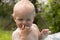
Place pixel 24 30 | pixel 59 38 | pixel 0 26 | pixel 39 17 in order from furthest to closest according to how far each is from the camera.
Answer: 1. pixel 0 26
2. pixel 39 17
3. pixel 59 38
4. pixel 24 30

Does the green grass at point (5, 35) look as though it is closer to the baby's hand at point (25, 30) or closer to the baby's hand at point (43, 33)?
the baby's hand at point (43, 33)

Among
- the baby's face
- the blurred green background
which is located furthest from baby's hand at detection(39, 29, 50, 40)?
the blurred green background

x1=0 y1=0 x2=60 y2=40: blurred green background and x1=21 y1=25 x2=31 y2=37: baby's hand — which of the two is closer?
x1=21 y1=25 x2=31 y2=37: baby's hand

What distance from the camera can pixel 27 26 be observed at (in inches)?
84.9

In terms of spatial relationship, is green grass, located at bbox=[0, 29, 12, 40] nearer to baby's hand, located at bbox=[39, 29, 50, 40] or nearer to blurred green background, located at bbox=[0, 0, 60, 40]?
blurred green background, located at bbox=[0, 0, 60, 40]

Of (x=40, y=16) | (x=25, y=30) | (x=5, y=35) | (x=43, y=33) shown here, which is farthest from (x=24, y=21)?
(x=5, y=35)

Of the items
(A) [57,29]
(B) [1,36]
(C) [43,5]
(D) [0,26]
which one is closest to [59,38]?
(A) [57,29]

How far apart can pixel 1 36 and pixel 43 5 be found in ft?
5.07

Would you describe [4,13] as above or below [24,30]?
below

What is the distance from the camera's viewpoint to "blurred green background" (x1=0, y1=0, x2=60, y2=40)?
18.4 ft

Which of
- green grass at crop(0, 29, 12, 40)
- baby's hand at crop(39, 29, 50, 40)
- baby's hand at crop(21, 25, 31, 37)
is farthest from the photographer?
green grass at crop(0, 29, 12, 40)

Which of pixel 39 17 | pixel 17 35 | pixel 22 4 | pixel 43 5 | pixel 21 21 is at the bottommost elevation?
pixel 39 17

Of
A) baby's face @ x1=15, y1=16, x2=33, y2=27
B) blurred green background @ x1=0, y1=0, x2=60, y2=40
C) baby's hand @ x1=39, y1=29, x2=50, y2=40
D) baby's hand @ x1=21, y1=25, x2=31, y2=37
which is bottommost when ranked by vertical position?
blurred green background @ x1=0, y1=0, x2=60, y2=40

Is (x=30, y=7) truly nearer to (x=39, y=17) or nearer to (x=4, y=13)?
(x=39, y=17)
